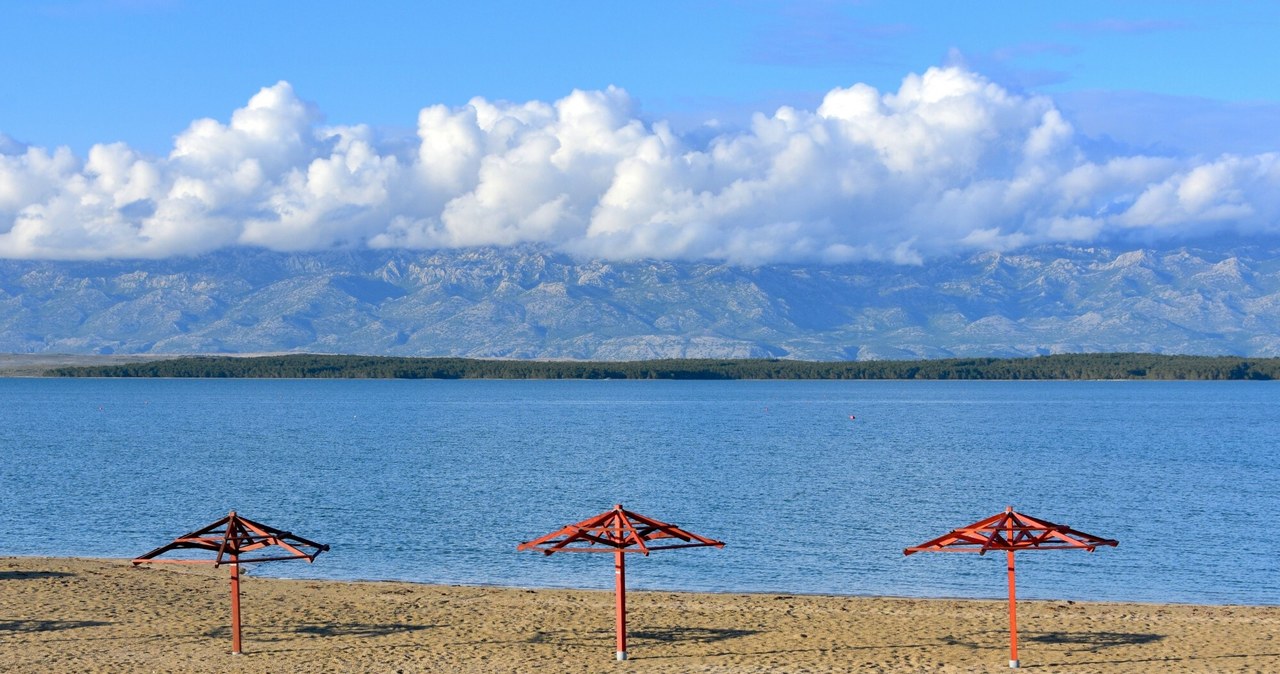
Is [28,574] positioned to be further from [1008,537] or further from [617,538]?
[1008,537]

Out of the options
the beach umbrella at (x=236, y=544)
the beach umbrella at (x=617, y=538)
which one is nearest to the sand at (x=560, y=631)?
the beach umbrella at (x=617, y=538)

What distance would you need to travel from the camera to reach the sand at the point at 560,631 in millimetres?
30578

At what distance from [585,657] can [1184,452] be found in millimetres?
82175

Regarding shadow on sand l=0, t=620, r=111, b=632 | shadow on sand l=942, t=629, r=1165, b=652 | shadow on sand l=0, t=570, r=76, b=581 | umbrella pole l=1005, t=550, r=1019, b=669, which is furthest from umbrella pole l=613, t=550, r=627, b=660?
shadow on sand l=0, t=570, r=76, b=581

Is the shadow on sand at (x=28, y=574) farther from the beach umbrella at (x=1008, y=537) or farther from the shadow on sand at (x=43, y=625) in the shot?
the beach umbrella at (x=1008, y=537)

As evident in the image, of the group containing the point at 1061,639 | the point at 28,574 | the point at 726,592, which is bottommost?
the point at 726,592

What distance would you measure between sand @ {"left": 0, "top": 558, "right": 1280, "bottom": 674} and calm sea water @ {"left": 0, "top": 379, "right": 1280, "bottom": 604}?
16.6 feet

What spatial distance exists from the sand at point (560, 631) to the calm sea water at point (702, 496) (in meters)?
5.07

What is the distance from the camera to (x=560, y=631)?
3416 cm

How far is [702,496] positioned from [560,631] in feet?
121

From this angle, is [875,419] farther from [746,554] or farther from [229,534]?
[229,534]

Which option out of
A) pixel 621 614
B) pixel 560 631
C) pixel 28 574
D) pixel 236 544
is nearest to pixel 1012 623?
pixel 621 614

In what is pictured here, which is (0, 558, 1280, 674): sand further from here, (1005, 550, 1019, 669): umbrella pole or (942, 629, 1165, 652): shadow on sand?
(1005, 550, 1019, 669): umbrella pole

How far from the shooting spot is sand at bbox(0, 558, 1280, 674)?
30.6 meters
